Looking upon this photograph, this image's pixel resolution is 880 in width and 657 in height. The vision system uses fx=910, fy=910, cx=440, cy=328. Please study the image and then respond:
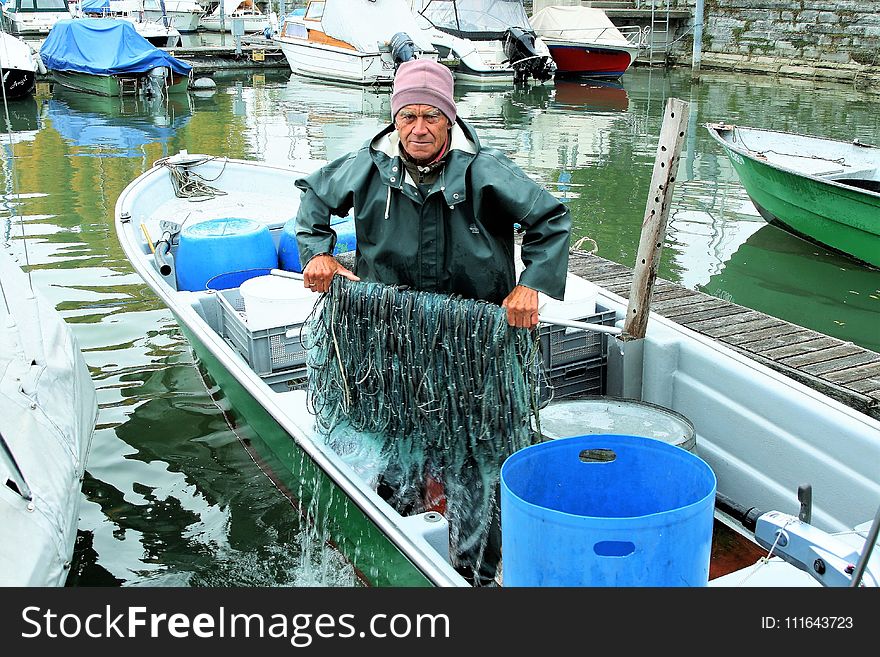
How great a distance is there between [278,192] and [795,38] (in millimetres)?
23635

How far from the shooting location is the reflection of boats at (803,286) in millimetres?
8688

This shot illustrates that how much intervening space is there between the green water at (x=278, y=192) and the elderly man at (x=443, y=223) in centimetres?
86

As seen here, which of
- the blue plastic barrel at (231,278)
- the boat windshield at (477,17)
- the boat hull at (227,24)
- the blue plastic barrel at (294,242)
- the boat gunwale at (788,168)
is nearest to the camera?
the blue plastic barrel at (231,278)

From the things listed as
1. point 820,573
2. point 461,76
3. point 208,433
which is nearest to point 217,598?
point 820,573

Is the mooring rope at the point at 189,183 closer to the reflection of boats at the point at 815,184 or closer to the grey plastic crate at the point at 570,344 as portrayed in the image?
the grey plastic crate at the point at 570,344

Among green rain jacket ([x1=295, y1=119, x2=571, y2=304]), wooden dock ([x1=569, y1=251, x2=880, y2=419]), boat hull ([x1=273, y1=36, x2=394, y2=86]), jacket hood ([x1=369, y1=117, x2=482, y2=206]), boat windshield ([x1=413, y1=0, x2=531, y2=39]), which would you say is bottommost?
wooden dock ([x1=569, y1=251, x2=880, y2=419])

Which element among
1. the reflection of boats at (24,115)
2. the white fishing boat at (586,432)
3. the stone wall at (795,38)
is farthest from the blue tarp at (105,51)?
the white fishing boat at (586,432)

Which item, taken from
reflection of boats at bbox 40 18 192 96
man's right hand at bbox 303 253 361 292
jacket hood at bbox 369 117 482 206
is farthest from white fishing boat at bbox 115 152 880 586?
reflection of boats at bbox 40 18 192 96

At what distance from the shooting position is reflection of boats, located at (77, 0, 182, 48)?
29516 mm

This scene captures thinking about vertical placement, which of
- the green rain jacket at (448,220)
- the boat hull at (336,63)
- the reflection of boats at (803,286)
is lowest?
the reflection of boats at (803,286)

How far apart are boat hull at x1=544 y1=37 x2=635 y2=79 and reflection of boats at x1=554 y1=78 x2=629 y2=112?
0.34 meters

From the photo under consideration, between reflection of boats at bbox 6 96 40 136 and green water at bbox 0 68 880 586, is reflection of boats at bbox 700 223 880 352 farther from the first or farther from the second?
reflection of boats at bbox 6 96 40 136

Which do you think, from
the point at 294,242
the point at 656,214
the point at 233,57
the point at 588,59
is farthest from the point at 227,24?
the point at 656,214

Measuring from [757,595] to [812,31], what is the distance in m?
28.0
